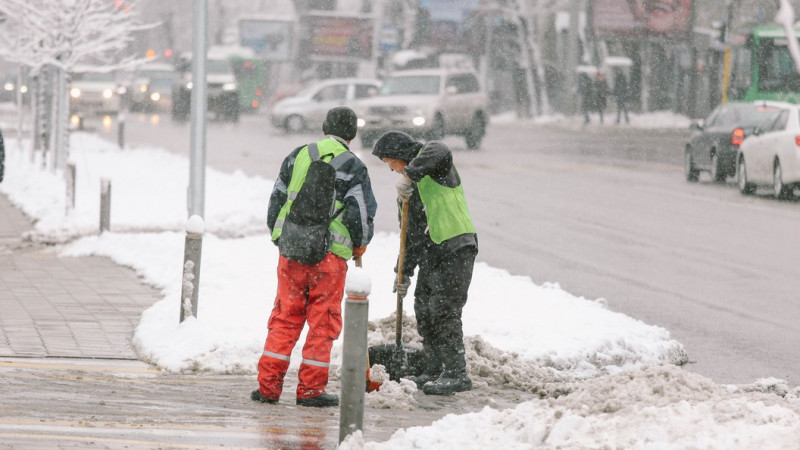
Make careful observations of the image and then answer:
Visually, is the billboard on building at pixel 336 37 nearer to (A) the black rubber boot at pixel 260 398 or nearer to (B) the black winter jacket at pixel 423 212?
(B) the black winter jacket at pixel 423 212

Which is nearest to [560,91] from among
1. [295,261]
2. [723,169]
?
[723,169]

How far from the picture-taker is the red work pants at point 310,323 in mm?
7449

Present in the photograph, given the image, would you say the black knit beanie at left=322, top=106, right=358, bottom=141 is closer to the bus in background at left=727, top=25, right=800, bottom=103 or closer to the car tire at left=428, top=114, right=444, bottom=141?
the car tire at left=428, top=114, right=444, bottom=141

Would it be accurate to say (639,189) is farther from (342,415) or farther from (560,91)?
(560,91)

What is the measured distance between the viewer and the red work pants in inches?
293

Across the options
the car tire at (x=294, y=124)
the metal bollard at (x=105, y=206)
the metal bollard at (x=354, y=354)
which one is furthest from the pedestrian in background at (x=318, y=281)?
the car tire at (x=294, y=124)

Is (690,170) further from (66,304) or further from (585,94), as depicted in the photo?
(585,94)

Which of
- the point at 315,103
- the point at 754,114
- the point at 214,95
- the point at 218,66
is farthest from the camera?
the point at 218,66

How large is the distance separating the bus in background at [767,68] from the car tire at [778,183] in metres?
16.0

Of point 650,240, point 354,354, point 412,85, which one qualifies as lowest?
point 650,240

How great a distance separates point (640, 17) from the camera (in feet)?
184

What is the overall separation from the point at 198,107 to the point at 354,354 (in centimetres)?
731

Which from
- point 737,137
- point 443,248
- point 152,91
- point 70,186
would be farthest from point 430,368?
point 152,91

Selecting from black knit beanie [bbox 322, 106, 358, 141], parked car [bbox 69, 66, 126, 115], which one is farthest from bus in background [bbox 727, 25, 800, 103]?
black knit beanie [bbox 322, 106, 358, 141]
